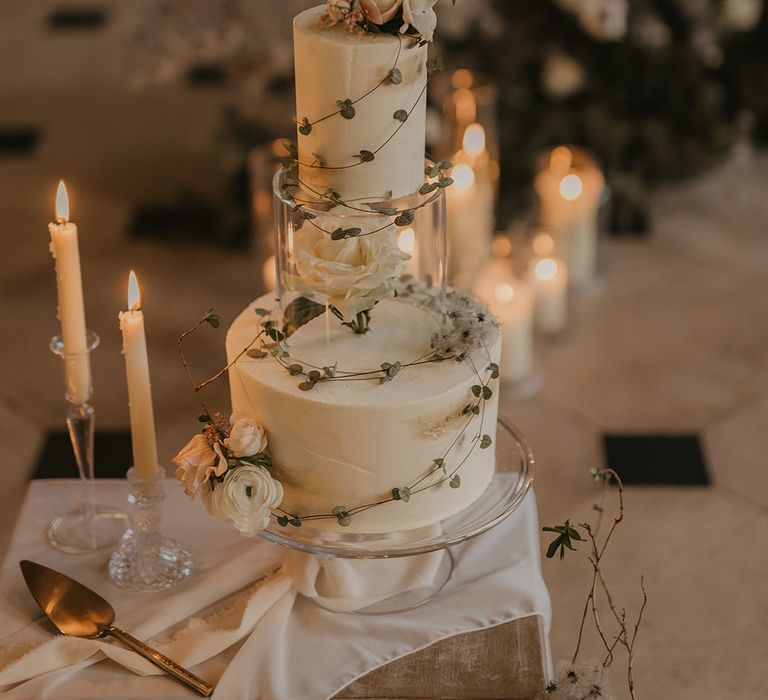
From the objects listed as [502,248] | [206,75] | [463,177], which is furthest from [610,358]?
[206,75]

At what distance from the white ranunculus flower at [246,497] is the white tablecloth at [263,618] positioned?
15 cm

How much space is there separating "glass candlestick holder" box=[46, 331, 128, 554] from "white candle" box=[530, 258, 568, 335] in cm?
140

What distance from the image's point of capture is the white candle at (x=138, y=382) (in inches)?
49.5

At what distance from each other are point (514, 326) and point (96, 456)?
896 mm

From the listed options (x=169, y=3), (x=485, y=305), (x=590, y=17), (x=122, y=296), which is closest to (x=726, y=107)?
(x=590, y=17)

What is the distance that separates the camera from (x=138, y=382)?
128cm

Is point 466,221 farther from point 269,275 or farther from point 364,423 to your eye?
point 364,423

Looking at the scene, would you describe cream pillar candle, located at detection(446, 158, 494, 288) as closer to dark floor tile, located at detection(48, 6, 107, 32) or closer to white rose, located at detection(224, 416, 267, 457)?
white rose, located at detection(224, 416, 267, 457)

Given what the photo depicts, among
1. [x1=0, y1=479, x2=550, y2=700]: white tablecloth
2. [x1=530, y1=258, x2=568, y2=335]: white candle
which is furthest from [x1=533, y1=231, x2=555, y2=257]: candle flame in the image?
[x1=0, y1=479, x2=550, y2=700]: white tablecloth

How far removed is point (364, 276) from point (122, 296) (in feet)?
5.63

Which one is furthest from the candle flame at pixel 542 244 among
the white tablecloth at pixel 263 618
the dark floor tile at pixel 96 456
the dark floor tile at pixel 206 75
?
the dark floor tile at pixel 206 75

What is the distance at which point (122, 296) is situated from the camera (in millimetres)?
2797

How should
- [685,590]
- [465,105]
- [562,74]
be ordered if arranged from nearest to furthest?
1. [685,590]
2. [465,105]
3. [562,74]

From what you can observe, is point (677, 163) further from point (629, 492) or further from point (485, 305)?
point (485, 305)
